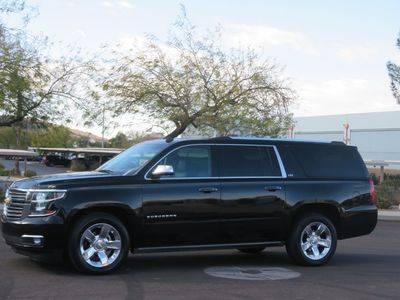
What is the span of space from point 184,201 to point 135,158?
1.02 metres

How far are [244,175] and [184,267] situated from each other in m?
1.61

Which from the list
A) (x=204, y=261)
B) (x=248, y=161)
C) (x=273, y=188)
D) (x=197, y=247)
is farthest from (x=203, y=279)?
(x=248, y=161)

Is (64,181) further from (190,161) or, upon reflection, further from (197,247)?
(197,247)

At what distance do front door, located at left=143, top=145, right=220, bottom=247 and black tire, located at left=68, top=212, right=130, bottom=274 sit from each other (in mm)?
320

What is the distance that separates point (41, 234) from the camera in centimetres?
804

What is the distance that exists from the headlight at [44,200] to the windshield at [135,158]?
1064 millimetres

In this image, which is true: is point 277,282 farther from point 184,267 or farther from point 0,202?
A: point 0,202

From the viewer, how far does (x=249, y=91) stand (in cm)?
2658

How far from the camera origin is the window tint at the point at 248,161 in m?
9.26

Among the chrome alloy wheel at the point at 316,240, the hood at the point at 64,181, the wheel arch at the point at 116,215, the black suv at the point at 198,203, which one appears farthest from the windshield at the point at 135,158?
the chrome alloy wheel at the point at 316,240

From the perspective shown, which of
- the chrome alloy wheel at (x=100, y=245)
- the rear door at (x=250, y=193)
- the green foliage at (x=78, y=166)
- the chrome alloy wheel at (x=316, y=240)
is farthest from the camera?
the green foliage at (x=78, y=166)

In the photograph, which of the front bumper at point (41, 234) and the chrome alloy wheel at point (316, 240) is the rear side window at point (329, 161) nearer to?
the chrome alloy wheel at point (316, 240)

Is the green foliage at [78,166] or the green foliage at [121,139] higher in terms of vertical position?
the green foliage at [121,139]

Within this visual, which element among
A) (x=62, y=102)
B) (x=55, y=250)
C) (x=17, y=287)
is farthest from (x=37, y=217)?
(x=62, y=102)
